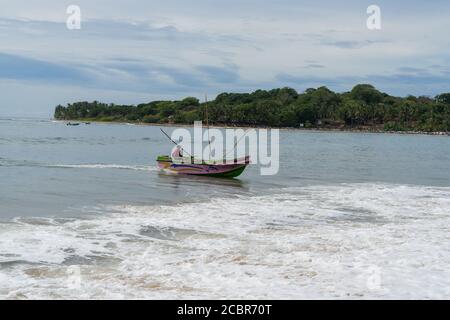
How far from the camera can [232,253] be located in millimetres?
12039

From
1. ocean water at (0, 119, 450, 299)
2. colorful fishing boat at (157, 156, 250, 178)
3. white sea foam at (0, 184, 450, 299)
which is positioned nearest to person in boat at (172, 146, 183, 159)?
colorful fishing boat at (157, 156, 250, 178)

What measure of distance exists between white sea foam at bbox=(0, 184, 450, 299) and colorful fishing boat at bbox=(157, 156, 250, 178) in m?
11.1

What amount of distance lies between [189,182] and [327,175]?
9937mm

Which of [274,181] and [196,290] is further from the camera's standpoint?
[274,181]

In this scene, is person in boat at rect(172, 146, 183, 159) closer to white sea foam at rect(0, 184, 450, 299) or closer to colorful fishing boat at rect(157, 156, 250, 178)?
colorful fishing boat at rect(157, 156, 250, 178)

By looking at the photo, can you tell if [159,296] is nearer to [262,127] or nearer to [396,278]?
[396,278]

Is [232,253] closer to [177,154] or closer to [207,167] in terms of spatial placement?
[207,167]

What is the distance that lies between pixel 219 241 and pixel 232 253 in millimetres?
1278

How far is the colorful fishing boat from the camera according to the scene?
30438 mm

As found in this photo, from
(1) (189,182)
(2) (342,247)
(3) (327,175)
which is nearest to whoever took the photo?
(2) (342,247)

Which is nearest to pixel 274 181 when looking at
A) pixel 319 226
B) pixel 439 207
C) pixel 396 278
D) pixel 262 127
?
pixel 439 207

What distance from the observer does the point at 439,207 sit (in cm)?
1992

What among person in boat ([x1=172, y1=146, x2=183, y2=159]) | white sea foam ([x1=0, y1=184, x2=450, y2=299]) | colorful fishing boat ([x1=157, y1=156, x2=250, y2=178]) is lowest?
white sea foam ([x1=0, y1=184, x2=450, y2=299])
